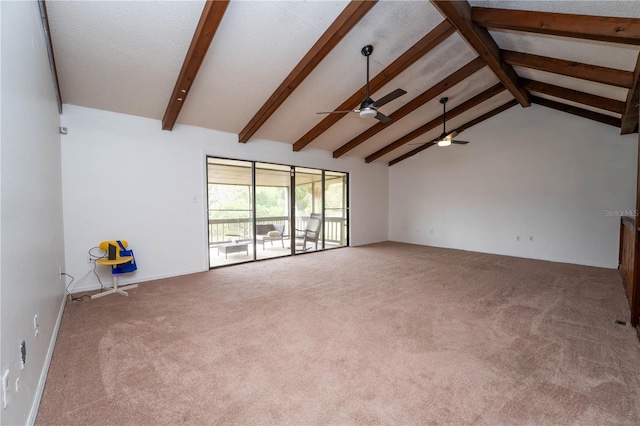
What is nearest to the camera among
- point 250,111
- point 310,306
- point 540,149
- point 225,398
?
point 225,398

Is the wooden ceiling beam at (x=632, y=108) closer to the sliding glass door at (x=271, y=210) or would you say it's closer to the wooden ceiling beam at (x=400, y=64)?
the wooden ceiling beam at (x=400, y=64)

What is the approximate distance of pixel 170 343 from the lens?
240cm

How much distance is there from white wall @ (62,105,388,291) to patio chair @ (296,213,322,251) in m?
2.25

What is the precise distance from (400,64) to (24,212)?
4194mm

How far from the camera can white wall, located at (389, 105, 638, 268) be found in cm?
512

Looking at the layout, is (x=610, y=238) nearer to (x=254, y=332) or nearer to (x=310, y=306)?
(x=310, y=306)

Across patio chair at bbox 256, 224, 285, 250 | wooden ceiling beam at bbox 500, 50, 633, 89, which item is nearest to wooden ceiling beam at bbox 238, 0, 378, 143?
patio chair at bbox 256, 224, 285, 250

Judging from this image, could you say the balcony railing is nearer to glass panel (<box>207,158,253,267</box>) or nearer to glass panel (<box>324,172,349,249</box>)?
glass panel (<box>207,158,253,267</box>)

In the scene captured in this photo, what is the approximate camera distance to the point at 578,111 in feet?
17.4

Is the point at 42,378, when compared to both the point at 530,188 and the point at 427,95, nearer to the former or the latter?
the point at 427,95

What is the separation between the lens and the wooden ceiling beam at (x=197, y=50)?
8.38 ft

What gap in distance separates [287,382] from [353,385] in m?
0.46

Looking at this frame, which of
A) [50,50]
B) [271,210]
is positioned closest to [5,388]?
[50,50]

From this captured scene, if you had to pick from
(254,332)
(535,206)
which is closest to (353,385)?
(254,332)
